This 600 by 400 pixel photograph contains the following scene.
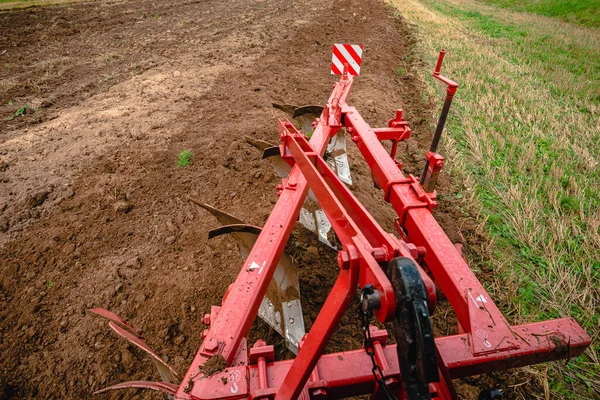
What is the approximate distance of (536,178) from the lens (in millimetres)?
4004

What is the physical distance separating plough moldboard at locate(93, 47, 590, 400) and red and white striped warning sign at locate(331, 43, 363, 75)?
105 inches

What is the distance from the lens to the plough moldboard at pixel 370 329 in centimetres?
96

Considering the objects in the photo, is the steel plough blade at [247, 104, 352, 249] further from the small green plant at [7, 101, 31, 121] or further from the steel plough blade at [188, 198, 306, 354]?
the small green plant at [7, 101, 31, 121]

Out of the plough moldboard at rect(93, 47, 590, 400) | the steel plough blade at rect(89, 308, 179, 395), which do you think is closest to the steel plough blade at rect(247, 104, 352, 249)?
the plough moldboard at rect(93, 47, 590, 400)

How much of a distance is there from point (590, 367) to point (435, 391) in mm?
1586

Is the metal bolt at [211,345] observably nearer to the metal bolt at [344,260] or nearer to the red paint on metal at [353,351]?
the red paint on metal at [353,351]

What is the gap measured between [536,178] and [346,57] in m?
2.67

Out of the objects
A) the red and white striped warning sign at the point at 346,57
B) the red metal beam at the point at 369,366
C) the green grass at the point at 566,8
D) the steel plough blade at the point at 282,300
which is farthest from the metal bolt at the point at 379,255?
the green grass at the point at 566,8

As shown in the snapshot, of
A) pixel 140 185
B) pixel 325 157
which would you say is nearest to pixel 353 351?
pixel 325 157

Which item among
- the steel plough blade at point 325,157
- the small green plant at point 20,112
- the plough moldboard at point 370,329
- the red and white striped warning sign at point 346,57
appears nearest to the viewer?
the plough moldboard at point 370,329

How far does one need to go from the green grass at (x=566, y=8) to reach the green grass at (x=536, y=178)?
37.8 ft

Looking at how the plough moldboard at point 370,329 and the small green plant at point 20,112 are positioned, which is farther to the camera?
the small green plant at point 20,112

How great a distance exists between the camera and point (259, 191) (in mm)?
3699

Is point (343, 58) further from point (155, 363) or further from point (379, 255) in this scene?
point (155, 363)
